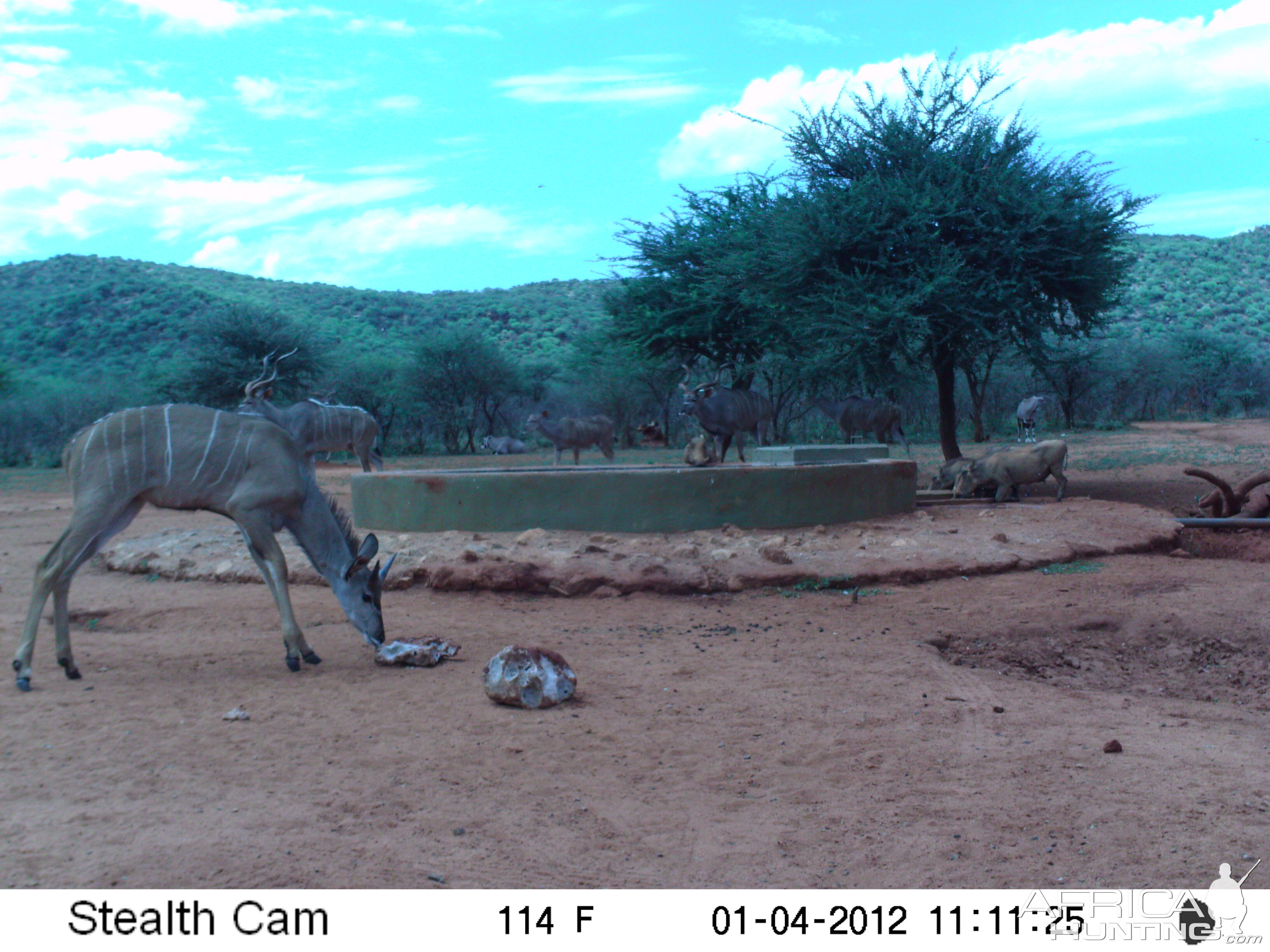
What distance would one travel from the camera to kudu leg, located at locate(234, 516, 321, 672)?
20.1 ft

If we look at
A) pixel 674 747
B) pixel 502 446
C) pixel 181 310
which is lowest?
pixel 674 747

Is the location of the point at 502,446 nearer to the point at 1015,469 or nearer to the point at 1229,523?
the point at 1015,469

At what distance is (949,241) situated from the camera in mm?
15258

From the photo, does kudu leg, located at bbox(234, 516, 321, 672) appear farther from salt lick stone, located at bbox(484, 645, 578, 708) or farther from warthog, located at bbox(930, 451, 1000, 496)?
warthog, located at bbox(930, 451, 1000, 496)

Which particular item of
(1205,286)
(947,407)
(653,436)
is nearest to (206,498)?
(947,407)

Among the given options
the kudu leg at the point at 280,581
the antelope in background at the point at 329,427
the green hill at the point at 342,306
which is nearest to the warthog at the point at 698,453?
the kudu leg at the point at 280,581

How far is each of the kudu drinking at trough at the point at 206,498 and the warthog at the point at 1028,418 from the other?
22875 millimetres

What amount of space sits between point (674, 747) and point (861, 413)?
1695 cm

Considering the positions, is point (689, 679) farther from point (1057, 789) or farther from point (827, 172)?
point (827, 172)

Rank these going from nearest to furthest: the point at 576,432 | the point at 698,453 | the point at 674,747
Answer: the point at 674,747, the point at 698,453, the point at 576,432

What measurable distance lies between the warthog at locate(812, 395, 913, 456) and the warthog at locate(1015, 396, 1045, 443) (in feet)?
22.2

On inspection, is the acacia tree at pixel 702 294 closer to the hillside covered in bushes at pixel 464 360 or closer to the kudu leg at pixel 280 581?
the hillside covered in bushes at pixel 464 360

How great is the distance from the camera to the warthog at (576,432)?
2070cm
